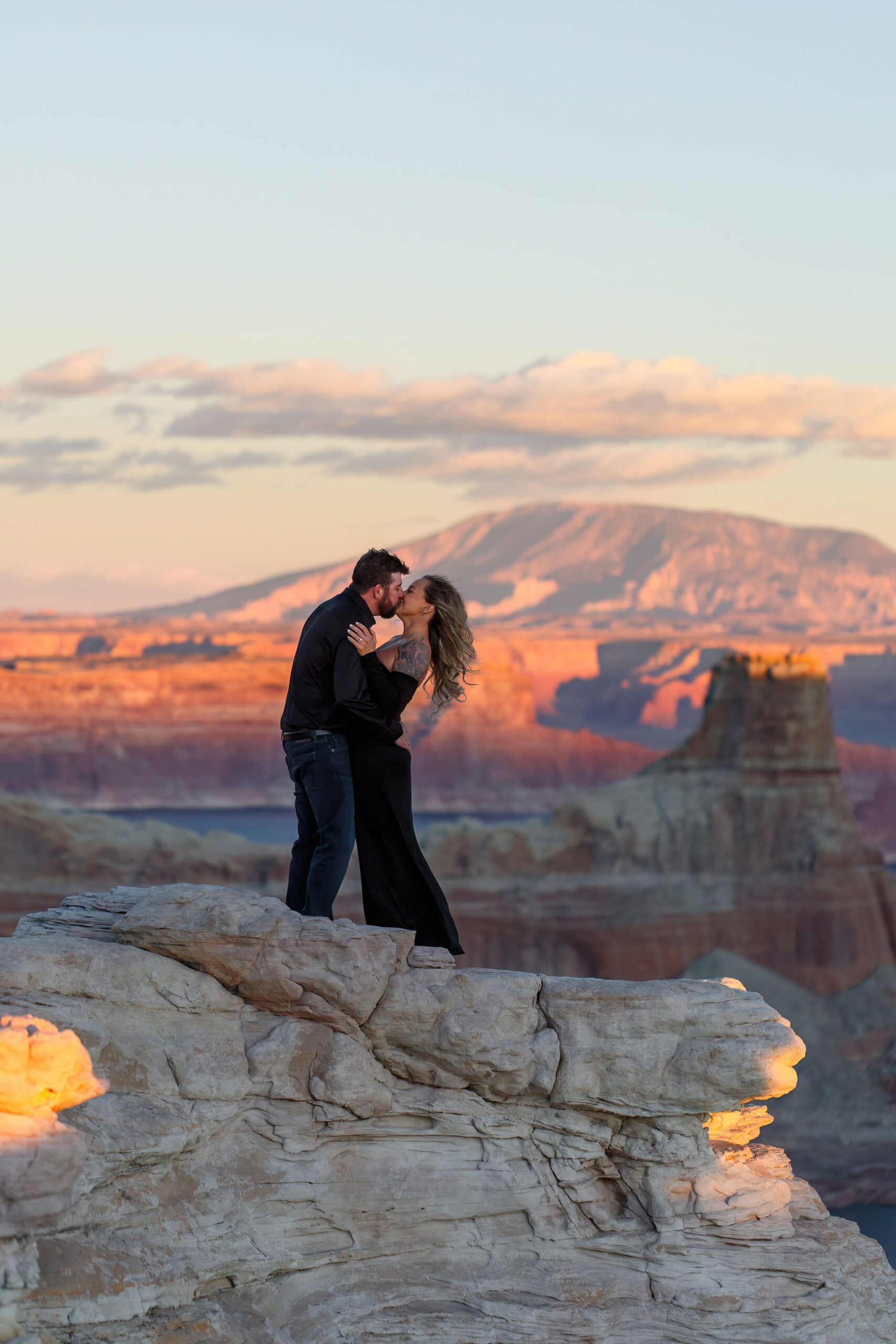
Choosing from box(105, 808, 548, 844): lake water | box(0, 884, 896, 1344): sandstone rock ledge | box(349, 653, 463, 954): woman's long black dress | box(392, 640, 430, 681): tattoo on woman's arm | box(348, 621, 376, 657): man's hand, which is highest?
box(348, 621, 376, 657): man's hand

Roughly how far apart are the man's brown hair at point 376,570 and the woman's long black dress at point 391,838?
0.41m

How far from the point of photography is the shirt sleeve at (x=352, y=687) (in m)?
8.36

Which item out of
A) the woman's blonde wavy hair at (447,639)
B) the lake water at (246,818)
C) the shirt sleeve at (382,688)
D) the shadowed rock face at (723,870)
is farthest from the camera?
the lake water at (246,818)

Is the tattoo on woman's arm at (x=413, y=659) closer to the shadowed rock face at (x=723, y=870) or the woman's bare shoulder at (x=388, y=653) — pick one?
the woman's bare shoulder at (x=388, y=653)

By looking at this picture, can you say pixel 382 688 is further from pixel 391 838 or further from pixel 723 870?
pixel 723 870

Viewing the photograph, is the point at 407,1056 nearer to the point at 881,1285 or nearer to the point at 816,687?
the point at 881,1285

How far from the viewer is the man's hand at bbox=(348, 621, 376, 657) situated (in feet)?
27.7

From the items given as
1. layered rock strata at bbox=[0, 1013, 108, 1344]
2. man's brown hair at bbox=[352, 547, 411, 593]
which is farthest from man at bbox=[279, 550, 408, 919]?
layered rock strata at bbox=[0, 1013, 108, 1344]

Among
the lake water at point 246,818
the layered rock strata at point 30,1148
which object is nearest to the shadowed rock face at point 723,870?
the layered rock strata at point 30,1148

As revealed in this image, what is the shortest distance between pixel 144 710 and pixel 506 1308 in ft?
234

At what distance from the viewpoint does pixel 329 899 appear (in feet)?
28.4

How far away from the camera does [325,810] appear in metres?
8.52

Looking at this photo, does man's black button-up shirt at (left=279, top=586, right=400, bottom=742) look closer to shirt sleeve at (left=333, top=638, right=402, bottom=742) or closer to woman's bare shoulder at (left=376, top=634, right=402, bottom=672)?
shirt sleeve at (left=333, top=638, right=402, bottom=742)

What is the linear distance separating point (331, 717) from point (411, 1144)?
2.52m
